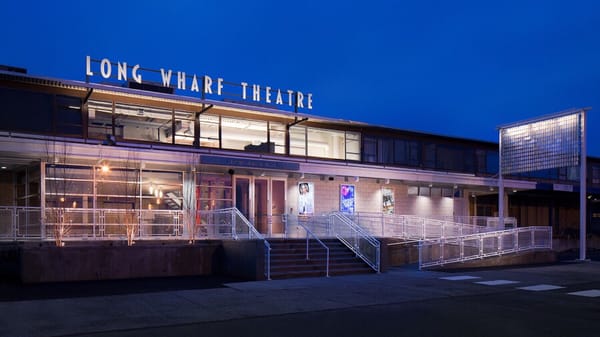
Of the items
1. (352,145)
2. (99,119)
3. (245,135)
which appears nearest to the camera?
(99,119)

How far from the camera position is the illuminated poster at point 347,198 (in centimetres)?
2623

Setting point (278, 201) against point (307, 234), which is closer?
point (307, 234)

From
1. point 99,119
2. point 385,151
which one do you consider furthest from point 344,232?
point 99,119

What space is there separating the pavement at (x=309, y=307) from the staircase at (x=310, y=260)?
95 cm

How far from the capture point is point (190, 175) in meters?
21.8

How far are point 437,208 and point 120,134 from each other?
1770 cm

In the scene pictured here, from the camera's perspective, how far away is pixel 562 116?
78.9 ft

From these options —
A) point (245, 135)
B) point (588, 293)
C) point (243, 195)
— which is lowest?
point (588, 293)

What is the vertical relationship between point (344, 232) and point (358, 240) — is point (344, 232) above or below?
above

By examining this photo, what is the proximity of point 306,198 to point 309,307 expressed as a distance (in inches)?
552

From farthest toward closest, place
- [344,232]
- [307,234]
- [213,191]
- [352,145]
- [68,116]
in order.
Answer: [352,145]
[213,191]
[68,116]
[344,232]
[307,234]

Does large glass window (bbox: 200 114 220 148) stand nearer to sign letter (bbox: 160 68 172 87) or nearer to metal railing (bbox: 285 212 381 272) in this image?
sign letter (bbox: 160 68 172 87)

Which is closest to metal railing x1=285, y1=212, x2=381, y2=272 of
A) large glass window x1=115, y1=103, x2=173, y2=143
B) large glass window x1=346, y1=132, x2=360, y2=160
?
large glass window x1=115, y1=103, x2=173, y2=143

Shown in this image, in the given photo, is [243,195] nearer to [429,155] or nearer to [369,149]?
[369,149]
